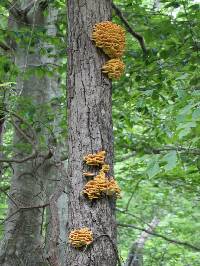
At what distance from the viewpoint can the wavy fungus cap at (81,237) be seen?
8.64 feet

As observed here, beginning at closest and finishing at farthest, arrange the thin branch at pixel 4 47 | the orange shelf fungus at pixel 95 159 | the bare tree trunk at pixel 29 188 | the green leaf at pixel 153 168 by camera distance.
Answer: the green leaf at pixel 153 168 → the orange shelf fungus at pixel 95 159 → the bare tree trunk at pixel 29 188 → the thin branch at pixel 4 47

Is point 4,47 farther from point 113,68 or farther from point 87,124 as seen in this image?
point 87,124

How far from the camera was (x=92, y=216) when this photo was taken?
8.86 ft

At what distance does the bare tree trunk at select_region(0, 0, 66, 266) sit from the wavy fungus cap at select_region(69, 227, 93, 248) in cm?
191

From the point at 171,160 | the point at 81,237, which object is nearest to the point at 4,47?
the point at 81,237

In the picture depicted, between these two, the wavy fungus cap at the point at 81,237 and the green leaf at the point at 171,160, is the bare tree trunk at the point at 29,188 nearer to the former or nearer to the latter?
the wavy fungus cap at the point at 81,237

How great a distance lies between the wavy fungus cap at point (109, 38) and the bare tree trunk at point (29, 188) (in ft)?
5.48

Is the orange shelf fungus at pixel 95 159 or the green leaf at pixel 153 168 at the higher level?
the orange shelf fungus at pixel 95 159

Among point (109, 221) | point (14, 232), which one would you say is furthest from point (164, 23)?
point (14, 232)

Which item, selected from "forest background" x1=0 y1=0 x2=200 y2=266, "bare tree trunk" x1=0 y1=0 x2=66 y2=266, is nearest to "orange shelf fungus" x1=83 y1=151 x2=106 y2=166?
"forest background" x1=0 y1=0 x2=200 y2=266

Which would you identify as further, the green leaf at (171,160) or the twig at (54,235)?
the twig at (54,235)

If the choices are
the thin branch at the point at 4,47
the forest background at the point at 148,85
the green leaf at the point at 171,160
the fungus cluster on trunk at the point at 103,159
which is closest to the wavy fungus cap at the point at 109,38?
the fungus cluster on trunk at the point at 103,159

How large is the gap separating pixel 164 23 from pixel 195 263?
598 centimetres

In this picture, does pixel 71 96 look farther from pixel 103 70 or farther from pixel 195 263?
pixel 195 263
